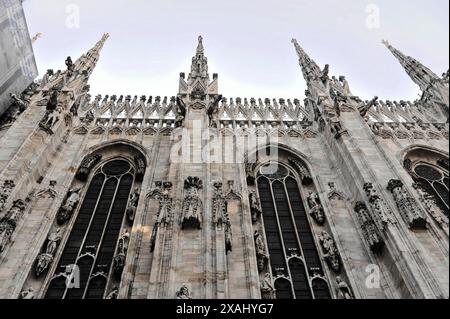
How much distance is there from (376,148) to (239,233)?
5.63 m

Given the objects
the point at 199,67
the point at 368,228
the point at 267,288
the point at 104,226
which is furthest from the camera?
the point at 199,67

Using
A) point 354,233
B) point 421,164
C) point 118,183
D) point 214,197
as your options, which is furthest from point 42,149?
point 421,164

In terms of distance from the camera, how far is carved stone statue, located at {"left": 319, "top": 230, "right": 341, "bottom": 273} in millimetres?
11766

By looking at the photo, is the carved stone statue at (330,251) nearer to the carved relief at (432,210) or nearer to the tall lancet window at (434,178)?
the carved relief at (432,210)

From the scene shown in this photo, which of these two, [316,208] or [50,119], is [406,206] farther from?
[50,119]

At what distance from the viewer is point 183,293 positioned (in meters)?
8.74

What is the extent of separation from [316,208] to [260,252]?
2741 mm

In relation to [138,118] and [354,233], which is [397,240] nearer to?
[354,233]

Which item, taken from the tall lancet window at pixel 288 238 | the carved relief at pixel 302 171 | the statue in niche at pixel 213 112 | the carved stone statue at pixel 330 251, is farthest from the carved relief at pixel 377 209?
the statue in niche at pixel 213 112

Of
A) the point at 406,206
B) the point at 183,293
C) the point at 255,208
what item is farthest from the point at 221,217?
the point at 406,206

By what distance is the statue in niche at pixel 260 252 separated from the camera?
11596 millimetres

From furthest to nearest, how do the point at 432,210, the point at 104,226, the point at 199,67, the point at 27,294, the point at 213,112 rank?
the point at 199,67, the point at 213,112, the point at 104,226, the point at 432,210, the point at 27,294

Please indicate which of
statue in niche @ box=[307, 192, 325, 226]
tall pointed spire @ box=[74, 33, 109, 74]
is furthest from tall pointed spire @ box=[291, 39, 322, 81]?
tall pointed spire @ box=[74, 33, 109, 74]
